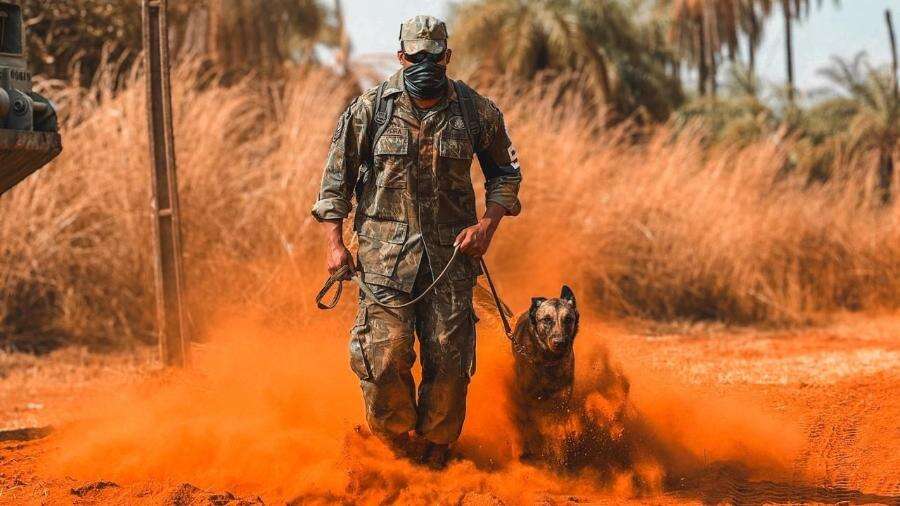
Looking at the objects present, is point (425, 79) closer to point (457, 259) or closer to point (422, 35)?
point (422, 35)

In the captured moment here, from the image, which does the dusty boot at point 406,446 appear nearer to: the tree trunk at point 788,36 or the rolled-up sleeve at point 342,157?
the rolled-up sleeve at point 342,157

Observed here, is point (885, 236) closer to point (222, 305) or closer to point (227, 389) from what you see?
point (222, 305)

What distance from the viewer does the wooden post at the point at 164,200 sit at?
8.74 metres

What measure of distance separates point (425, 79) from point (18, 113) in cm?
210

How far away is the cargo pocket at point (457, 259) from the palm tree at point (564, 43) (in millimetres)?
20700

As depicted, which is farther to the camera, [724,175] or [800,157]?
[800,157]

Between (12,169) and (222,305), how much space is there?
4.51 metres

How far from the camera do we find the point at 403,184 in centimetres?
530

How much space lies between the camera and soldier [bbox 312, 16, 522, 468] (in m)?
5.24

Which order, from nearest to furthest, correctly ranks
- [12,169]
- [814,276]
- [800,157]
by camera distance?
[12,169] < [814,276] < [800,157]

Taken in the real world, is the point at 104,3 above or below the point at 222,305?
above

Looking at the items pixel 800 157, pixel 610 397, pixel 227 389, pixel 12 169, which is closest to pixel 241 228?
pixel 227 389

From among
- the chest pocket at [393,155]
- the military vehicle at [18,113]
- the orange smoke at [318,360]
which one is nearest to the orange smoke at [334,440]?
the orange smoke at [318,360]

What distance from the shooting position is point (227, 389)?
23.8ft
